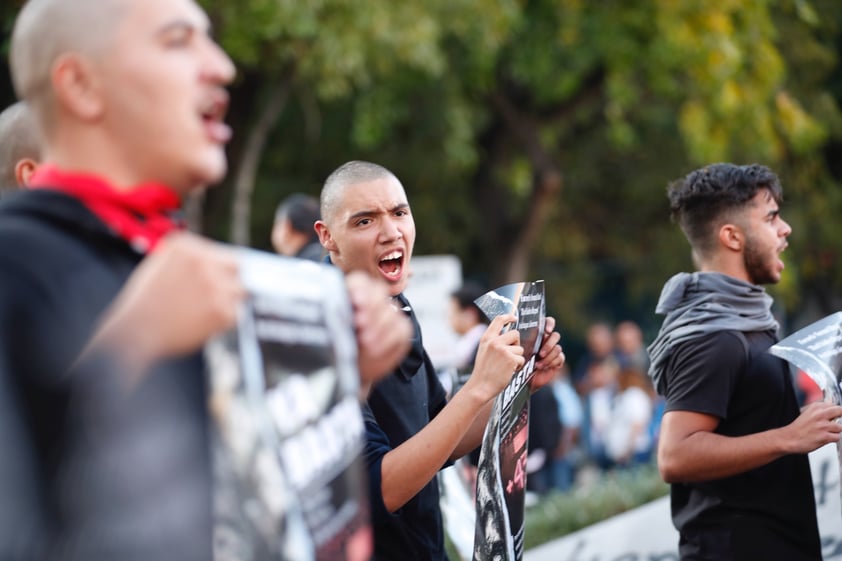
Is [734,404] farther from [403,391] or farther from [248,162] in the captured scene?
[248,162]

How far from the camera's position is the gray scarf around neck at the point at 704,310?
3959 mm

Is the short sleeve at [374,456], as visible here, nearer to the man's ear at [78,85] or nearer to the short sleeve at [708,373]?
the short sleeve at [708,373]

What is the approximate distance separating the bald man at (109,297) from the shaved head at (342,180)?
6.37ft

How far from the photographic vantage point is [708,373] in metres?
3.82

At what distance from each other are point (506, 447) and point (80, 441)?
1.88 metres

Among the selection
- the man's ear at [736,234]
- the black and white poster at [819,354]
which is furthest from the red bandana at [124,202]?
the man's ear at [736,234]

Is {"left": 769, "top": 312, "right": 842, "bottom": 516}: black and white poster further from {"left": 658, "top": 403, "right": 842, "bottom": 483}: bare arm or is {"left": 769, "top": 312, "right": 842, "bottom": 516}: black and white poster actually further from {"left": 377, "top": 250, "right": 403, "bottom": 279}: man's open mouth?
{"left": 377, "top": 250, "right": 403, "bottom": 279}: man's open mouth

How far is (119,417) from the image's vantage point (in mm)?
1656

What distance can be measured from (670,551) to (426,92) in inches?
449

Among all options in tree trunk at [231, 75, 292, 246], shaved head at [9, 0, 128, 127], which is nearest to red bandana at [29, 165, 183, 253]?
shaved head at [9, 0, 128, 127]

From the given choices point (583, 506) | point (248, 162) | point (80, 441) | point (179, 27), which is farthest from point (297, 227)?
point (248, 162)

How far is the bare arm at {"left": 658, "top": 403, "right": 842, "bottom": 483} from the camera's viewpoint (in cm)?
366

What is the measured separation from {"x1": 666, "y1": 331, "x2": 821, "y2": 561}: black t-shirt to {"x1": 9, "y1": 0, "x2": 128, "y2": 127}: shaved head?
2.45m

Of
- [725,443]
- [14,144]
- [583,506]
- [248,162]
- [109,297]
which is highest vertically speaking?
[248,162]
